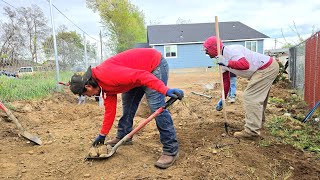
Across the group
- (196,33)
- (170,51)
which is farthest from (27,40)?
(196,33)

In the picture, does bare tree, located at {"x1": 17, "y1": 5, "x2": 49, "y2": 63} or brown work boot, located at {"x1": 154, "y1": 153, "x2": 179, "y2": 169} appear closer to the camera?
brown work boot, located at {"x1": 154, "y1": 153, "x2": 179, "y2": 169}

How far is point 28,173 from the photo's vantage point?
10.9ft

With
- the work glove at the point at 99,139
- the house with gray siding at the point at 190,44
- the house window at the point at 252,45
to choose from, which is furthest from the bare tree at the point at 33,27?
the house window at the point at 252,45

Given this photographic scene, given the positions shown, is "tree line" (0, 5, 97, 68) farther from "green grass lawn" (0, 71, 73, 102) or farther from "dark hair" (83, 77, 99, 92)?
"dark hair" (83, 77, 99, 92)

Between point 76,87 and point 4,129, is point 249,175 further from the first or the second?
point 4,129

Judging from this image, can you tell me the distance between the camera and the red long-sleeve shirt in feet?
9.71

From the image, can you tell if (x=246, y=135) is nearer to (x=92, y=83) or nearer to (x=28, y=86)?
(x=92, y=83)

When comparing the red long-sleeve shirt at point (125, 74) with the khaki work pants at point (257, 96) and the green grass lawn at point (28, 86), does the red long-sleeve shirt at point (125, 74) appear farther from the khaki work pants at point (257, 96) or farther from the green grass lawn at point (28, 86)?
the green grass lawn at point (28, 86)

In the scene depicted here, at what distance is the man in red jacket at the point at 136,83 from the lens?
9.74 ft

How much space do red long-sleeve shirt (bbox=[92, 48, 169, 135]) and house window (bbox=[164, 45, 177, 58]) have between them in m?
25.4

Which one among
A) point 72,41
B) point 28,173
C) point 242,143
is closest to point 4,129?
point 28,173

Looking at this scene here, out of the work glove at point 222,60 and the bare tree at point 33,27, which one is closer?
the work glove at point 222,60

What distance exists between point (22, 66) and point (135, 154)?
4.39 m

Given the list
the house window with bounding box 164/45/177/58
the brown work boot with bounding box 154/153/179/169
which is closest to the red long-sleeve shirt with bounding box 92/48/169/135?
the brown work boot with bounding box 154/153/179/169
